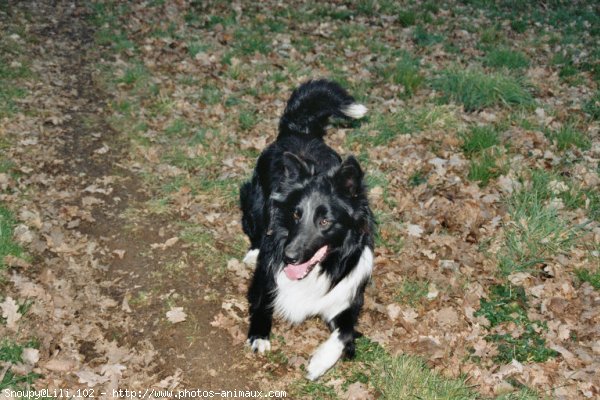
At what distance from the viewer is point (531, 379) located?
12.5 feet

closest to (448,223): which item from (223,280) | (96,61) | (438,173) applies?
(438,173)

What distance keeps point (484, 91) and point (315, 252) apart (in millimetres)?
4912

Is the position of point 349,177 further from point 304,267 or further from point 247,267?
point 247,267

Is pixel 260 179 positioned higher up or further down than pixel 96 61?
higher up

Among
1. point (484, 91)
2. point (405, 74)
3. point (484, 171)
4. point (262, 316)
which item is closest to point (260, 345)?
point (262, 316)

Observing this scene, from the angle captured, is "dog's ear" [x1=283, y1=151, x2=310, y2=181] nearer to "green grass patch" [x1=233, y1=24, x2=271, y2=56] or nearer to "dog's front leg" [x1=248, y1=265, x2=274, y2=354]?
"dog's front leg" [x1=248, y1=265, x2=274, y2=354]

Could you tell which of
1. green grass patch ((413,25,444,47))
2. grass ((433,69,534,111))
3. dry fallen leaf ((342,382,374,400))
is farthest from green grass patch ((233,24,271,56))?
dry fallen leaf ((342,382,374,400))

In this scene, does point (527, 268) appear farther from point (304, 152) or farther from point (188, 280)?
point (188, 280)

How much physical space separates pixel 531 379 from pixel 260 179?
308cm

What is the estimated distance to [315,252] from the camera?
3721 mm

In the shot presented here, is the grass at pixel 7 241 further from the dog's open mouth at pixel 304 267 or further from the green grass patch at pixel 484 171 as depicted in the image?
the green grass patch at pixel 484 171

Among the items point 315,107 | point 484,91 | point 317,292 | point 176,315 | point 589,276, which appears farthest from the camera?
point 484,91

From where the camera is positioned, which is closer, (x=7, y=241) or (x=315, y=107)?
(x=7, y=241)

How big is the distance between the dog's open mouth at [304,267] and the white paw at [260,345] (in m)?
0.66
